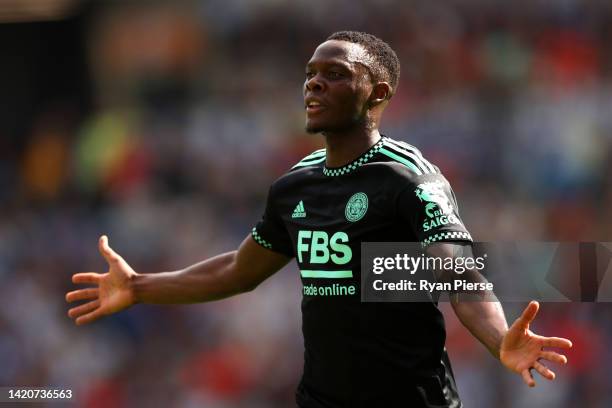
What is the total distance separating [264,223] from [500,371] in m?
4.34

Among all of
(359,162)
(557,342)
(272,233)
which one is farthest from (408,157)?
(557,342)

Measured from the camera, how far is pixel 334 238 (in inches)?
183

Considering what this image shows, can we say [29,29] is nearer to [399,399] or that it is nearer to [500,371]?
[500,371]

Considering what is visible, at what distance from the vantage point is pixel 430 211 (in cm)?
441

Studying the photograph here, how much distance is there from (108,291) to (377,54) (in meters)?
1.79

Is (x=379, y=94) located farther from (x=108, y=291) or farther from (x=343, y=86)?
(x=108, y=291)

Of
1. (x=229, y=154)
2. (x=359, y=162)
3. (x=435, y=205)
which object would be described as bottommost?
(x=229, y=154)

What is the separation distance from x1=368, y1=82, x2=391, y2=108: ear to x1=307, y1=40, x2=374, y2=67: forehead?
113 mm

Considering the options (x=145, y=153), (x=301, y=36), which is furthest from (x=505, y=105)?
(x=145, y=153)

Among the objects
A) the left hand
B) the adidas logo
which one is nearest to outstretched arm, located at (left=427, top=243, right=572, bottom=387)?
the left hand

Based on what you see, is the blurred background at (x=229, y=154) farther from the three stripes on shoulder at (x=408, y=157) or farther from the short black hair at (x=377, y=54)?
the three stripes on shoulder at (x=408, y=157)

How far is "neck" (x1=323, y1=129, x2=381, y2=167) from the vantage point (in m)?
4.82

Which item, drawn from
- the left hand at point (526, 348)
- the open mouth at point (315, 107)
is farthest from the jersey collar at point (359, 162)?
the left hand at point (526, 348)

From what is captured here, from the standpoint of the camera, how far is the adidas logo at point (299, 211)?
4.89 metres
